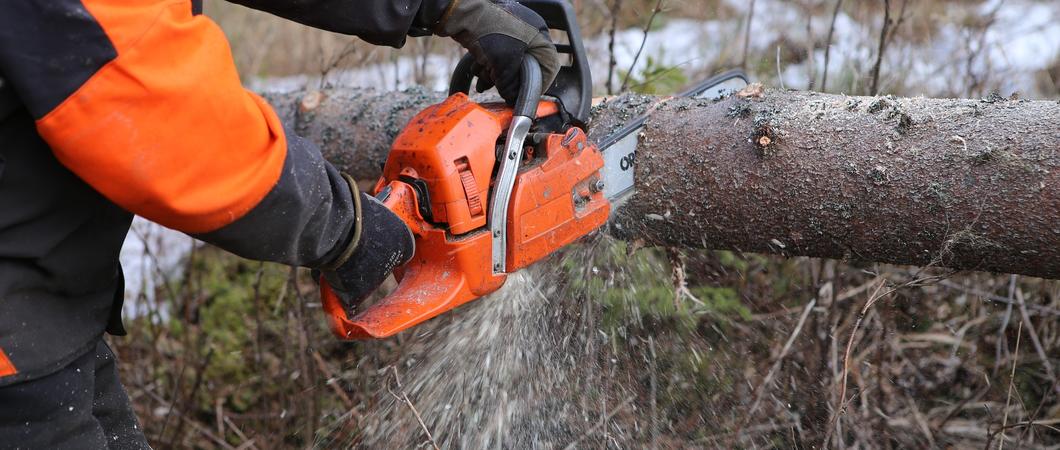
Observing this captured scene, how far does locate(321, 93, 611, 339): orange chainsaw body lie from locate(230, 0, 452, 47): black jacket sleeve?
248mm

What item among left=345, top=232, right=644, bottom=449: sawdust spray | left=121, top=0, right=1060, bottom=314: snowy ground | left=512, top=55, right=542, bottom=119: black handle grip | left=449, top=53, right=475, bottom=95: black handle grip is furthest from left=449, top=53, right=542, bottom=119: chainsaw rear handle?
left=121, top=0, right=1060, bottom=314: snowy ground

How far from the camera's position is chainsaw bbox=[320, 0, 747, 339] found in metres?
2.12

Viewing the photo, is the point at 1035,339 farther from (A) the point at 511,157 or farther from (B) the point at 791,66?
(B) the point at 791,66

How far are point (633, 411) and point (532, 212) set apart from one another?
0.93 meters

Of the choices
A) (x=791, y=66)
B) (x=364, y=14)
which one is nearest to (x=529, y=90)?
(x=364, y=14)

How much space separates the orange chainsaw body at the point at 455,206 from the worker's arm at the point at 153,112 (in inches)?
21.6

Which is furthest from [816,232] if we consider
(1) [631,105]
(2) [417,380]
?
(2) [417,380]

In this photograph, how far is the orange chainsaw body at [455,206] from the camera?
211 centimetres

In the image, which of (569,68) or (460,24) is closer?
(460,24)

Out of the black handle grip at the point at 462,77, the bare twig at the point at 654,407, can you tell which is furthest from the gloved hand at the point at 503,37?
the bare twig at the point at 654,407

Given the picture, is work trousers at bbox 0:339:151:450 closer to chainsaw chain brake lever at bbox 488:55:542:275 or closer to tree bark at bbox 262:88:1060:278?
chainsaw chain brake lever at bbox 488:55:542:275

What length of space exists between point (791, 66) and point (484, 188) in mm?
3166

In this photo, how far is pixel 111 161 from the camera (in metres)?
1.35

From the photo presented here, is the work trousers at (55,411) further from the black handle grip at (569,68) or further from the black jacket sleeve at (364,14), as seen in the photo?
the black handle grip at (569,68)
